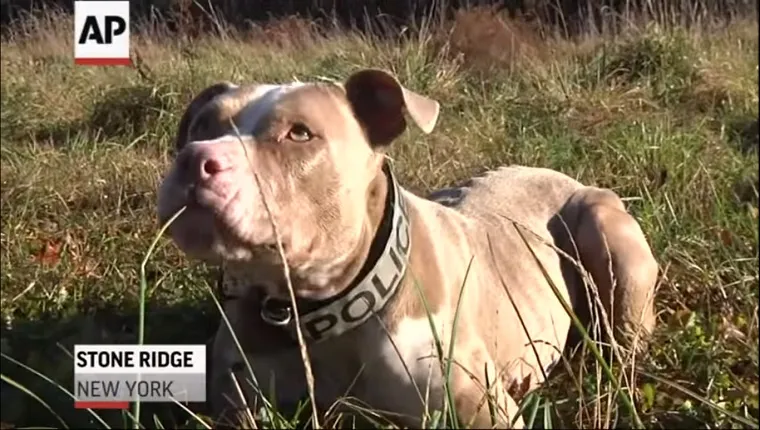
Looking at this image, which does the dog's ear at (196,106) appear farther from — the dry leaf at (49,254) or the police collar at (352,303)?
the dry leaf at (49,254)

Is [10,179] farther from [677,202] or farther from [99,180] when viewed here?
[677,202]

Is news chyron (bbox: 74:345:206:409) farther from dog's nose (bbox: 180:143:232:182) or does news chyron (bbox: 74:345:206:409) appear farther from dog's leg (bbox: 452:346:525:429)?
dog's leg (bbox: 452:346:525:429)

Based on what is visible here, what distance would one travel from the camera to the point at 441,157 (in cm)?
393

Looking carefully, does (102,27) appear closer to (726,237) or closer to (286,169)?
(286,169)

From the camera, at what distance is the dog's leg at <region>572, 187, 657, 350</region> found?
3482 mm

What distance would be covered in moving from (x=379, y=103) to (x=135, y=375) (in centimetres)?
86

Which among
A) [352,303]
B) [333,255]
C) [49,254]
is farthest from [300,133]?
[49,254]

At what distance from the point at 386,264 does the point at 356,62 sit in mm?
991

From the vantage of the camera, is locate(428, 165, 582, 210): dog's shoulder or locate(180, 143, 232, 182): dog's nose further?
locate(428, 165, 582, 210): dog's shoulder

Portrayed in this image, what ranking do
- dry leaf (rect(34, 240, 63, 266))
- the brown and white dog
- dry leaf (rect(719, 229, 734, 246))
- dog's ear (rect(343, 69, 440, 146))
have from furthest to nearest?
dry leaf (rect(34, 240, 63, 266)) < dry leaf (rect(719, 229, 734, 246)) < dog's ear (rect(343, 69, 440, 146)) < the brown and white dog

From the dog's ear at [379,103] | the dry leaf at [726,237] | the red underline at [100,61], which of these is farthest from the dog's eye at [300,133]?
the dry leaf at [726,237]

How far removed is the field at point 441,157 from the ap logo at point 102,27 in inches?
3.0

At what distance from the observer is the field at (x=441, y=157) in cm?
289

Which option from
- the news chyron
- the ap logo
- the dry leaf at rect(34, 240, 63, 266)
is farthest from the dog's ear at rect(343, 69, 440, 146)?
the dry leaf at rect(34, 240, 63, 266)
